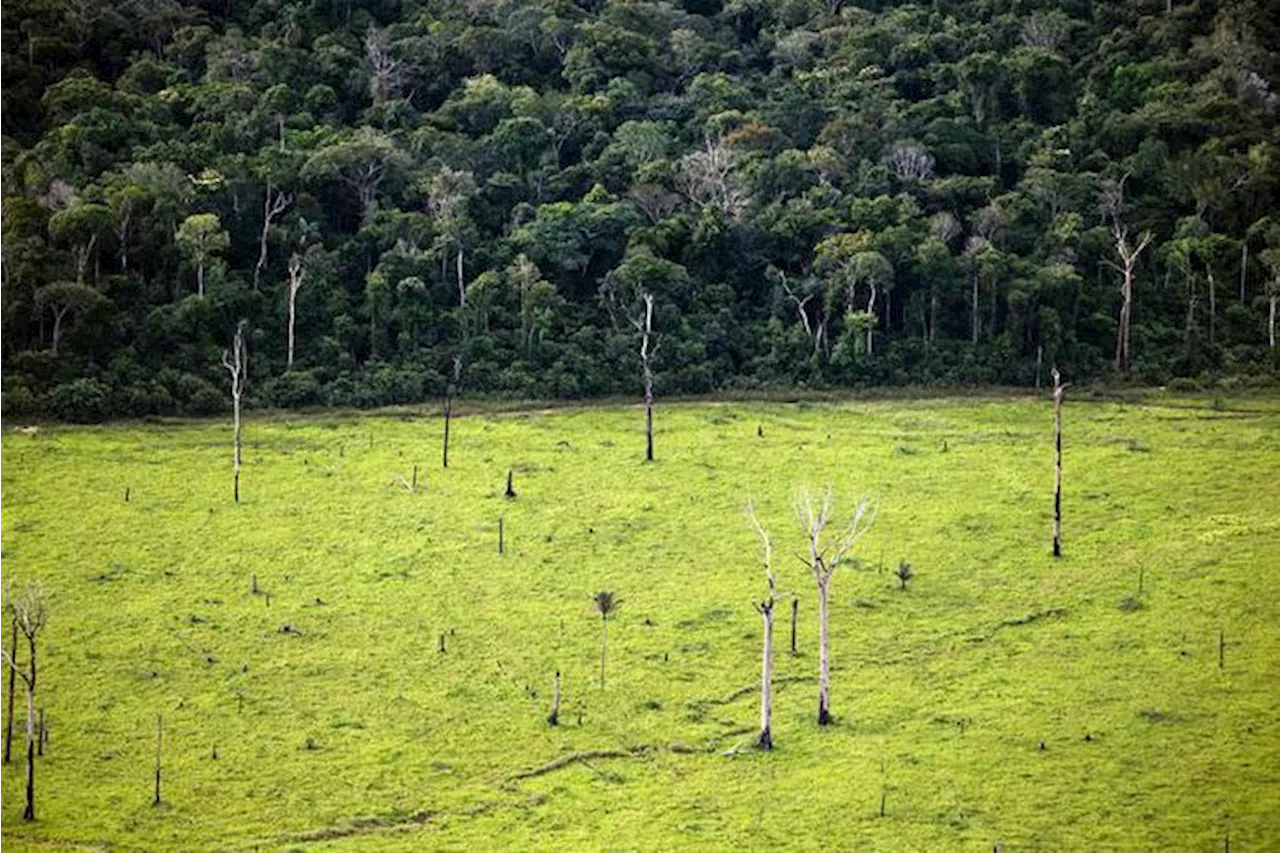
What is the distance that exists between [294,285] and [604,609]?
39.5 metres

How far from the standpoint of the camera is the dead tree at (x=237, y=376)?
7850cm

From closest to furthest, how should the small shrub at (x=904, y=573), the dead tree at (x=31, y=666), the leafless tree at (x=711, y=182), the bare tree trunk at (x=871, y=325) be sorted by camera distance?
the dead tree at (x=31, y=666)
the small shrub at (x=904, y=573)
the bare tree trunk at (x=871, y=325)
the leafless tree at (x=711, y=182)

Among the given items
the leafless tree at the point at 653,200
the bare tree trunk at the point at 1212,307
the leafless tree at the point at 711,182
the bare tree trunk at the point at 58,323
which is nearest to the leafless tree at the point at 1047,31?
the leafless tree at the point at 711,182

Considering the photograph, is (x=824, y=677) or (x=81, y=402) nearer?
(x=824, y=677)

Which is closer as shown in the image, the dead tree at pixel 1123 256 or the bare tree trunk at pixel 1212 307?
the dead tree at pixel 1123 256

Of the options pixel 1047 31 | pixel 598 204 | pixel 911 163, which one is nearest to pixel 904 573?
pixel 598 204

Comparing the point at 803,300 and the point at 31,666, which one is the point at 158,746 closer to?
the point at 31,666

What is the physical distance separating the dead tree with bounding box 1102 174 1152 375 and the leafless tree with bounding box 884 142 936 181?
11.6 m

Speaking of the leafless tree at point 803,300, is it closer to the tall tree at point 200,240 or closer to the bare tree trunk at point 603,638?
the tall tree at point 200,240

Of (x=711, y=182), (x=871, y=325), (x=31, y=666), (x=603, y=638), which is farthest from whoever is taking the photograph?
(x=711, y=182)

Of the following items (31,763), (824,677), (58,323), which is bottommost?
(31,763)

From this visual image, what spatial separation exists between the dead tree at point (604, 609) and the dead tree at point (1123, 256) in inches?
1631

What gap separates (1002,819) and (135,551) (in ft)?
125

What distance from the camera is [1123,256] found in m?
97.2
